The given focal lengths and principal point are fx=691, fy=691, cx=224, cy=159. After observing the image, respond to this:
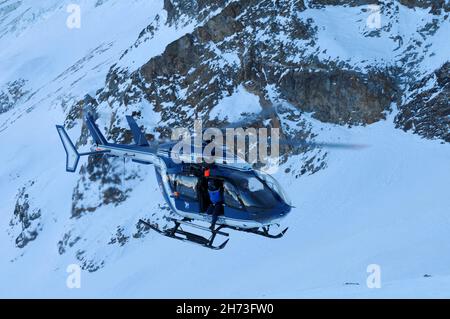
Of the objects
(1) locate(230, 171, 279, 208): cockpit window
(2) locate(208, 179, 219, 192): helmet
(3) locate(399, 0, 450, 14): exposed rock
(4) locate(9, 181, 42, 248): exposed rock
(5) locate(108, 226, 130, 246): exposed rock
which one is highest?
(2) locate(208, 179, 219, 192): helmet

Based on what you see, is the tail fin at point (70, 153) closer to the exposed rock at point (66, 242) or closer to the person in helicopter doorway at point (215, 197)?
the person in helicopter doorway at point (215, 197)

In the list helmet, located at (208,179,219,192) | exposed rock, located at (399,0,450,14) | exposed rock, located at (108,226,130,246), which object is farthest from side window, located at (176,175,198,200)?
exposed rock, located at (399,0,450,14)

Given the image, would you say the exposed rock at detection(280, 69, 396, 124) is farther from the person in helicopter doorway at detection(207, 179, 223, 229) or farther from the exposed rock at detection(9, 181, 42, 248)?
the person in helicopter doorway at detection(207, 179, 223, 229)

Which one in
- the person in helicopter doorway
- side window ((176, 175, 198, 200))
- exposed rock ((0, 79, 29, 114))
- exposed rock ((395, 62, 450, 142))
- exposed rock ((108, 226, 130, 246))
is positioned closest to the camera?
the person in helicopter doorway

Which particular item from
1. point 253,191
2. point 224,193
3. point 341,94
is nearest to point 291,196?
point 341,94

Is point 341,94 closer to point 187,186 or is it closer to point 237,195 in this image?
point 187,186

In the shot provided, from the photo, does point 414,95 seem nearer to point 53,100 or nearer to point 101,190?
point 101,190

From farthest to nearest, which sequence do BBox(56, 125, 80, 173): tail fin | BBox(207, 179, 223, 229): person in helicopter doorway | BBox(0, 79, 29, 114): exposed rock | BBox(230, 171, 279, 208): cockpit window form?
BBox(0, 79, 29, 114): exposed rock < BBox(56, 125, 80, 173): tail fin < BBox(207, 179, 223, 229): person in helicopter doorway < BBox(230, 171, 279, 208): cockpit window
